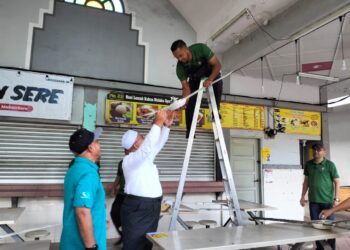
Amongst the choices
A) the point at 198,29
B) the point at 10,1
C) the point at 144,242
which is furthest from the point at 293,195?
the point at 10,1

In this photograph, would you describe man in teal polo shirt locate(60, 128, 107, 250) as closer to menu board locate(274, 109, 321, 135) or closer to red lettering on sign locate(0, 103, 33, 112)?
red lettering on sign locate(0, 103, 33, 112)

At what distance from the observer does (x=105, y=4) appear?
496cm

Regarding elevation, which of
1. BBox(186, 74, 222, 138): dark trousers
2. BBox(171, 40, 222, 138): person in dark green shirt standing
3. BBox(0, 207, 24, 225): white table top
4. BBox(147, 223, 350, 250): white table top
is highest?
BBox(171, 40, 222, 138): person in dark green shirt standing

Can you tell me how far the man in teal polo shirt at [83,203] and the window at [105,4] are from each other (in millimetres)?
3661

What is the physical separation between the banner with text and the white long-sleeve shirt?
2.63m

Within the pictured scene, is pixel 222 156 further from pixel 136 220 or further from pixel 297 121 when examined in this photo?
pixel 297 121

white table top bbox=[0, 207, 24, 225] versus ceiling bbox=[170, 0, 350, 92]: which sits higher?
ceiling bbox=[170, 0, 350, 92]

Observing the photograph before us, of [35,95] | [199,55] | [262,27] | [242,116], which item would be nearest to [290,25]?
[262,27]

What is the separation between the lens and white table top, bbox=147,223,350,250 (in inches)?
74.4

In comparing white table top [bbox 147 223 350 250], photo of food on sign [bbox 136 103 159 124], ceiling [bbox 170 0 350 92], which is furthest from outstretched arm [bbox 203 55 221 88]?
photo of food on sign [bbox 136 103 159 124]

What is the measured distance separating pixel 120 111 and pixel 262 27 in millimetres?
2534

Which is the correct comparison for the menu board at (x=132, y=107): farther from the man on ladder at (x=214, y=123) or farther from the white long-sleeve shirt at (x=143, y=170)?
the white long-sleeve shirt at (x=143, y=170)

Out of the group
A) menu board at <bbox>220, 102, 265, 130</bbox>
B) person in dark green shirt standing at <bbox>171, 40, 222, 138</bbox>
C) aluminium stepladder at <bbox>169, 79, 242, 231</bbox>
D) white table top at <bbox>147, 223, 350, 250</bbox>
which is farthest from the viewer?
menu board at <bbox>220, 102, 265, 130</bbox>

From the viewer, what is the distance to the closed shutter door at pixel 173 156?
15.4 ft
